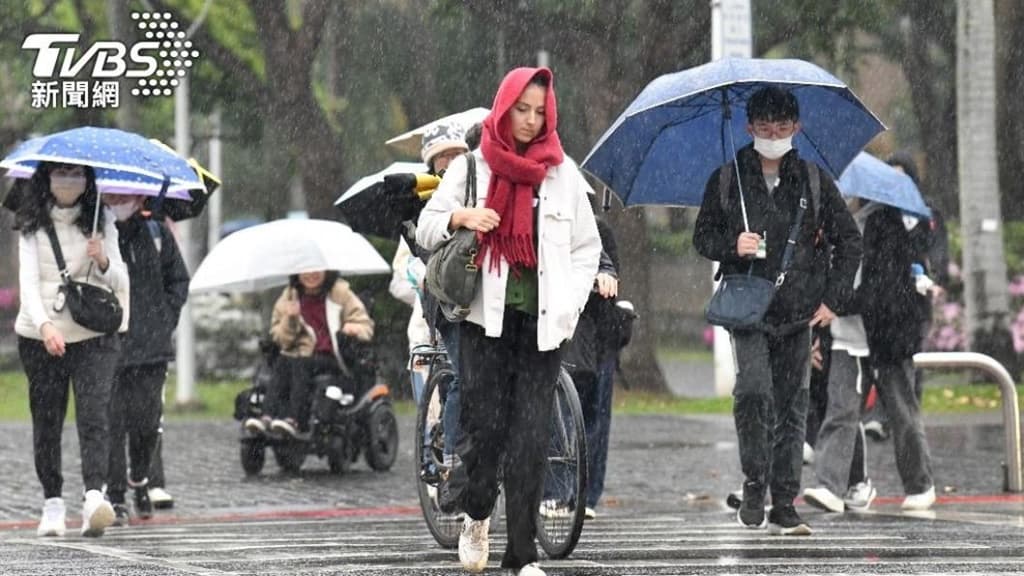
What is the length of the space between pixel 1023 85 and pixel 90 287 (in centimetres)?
1914

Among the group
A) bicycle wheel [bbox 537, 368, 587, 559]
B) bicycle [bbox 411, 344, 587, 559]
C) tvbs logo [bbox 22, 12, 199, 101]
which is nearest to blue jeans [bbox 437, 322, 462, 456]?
bicycle [bbox 411, 344, 587, 559]

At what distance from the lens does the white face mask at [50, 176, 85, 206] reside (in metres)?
11.0

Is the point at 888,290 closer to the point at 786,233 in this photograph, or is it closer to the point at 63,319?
the point at 786,233

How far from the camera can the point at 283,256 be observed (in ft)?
48.0

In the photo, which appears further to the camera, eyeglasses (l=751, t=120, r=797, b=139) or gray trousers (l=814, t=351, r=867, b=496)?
gray trousers (l=814, t=351, r=867, b=496)

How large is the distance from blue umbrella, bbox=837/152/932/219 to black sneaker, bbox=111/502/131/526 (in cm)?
399

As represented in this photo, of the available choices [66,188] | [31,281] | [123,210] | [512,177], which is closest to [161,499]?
[123,210]

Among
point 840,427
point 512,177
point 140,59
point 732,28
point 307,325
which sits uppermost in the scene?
→ point 140,59

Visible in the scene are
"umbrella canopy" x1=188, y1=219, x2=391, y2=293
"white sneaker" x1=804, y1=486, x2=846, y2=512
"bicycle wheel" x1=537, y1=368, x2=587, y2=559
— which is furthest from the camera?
"umbrella canopy" x1=188, y1=219, x2=391, y2=293

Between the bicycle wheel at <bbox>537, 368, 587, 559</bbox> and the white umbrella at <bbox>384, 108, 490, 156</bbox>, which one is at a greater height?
the white umbrella at <bbox>384, 108, 490, 156</bbox>

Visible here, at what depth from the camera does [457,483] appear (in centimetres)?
831

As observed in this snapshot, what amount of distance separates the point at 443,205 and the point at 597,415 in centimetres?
333

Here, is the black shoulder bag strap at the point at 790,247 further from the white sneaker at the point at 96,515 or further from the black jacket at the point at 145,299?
the black jacket at the point at 145,299

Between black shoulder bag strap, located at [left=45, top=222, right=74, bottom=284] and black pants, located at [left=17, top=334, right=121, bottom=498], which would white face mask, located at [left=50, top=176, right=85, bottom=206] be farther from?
black pants, located at [left=17, top=334, right=121, bottom=498]
